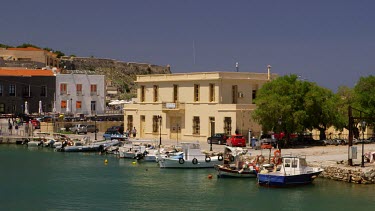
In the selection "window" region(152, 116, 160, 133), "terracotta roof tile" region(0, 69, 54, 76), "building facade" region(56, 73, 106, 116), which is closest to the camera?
"window" region(152, 116, 160, 133)

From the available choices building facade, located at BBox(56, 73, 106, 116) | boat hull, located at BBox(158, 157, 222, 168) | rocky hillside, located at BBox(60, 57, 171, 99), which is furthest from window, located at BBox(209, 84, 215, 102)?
rocky hillside, located at BBox(60, 57, 171, 99)

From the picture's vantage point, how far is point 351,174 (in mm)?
34625

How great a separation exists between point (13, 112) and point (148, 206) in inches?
1936

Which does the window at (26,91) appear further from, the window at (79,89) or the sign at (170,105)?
the sign at (170,105)

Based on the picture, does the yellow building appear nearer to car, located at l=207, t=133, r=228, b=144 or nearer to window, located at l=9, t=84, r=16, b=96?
car, located at l=207, t=133, r=228, b=144

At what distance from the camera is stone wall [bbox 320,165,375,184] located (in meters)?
34.1

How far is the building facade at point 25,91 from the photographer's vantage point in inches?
2891

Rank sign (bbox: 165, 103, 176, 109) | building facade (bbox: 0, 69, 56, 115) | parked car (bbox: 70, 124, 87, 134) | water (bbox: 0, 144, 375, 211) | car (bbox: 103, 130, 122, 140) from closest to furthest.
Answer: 1. water (bbox: 0, 144, 375, 211)
2. sign (bbox: 165, 103, 176, 109)
3. car (bbox: 103, 130, 122, 140)
4. parked car (bbox: 70, 124, 87, 134)
5. building facade (bbox: 0, 69, 56, 115)

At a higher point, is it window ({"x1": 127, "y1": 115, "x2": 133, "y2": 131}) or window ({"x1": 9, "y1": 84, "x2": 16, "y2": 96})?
window ({"x1": 9, "y1": 84, "x2": 16, "y2": 96})

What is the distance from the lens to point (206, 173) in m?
39.8

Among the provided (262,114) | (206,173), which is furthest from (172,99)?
(206,173)

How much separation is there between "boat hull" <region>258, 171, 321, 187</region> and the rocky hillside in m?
81.8

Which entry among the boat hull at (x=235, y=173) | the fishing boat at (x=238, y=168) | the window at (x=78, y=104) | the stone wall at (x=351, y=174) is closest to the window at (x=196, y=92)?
the fishing boat at (x=238, y=168)

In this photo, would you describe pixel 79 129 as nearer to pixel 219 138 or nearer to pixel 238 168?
pixel 219 138
